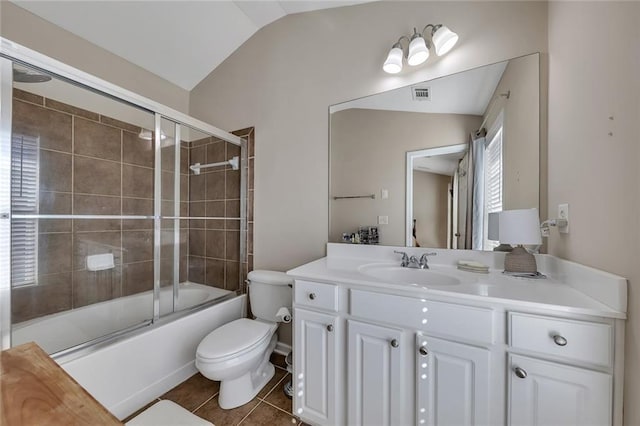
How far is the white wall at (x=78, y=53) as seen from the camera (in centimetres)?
150

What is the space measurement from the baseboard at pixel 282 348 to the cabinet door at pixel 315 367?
649mm

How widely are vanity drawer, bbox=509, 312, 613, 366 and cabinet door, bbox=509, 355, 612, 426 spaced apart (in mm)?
46

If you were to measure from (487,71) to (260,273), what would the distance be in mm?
1929

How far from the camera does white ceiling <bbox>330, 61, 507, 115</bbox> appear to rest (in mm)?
1354

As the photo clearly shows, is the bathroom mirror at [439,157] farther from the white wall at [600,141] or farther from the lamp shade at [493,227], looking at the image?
the white wall at [600,141]

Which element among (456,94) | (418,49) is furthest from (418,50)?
(456,94)

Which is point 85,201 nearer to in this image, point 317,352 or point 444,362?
point 317,352

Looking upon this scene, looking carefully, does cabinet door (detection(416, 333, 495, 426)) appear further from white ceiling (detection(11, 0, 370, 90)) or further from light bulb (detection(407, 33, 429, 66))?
white ceiling (detection(11, 0, 370, 90))

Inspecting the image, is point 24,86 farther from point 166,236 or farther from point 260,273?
point 260,273

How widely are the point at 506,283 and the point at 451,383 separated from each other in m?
0.48

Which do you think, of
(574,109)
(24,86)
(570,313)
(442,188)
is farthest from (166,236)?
(574,109)

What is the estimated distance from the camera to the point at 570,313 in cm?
79

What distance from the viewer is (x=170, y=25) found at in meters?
1.92

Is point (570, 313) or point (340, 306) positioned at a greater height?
point (570, 313)
